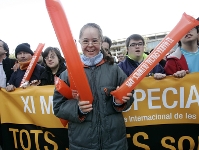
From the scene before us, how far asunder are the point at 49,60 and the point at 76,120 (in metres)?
1.68

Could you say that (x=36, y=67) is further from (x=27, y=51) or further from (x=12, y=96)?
(x=12, y=96)

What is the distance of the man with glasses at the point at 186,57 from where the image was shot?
265 centimetres

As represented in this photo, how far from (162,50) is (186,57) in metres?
0.96

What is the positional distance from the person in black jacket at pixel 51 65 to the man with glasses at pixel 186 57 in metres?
1.56

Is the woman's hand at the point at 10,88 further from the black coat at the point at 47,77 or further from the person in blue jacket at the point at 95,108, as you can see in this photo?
the person in blue jacket at the point at 95,108

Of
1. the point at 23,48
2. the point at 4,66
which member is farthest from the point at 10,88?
the point at 4,66

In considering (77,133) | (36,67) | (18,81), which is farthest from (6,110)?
(77,133)

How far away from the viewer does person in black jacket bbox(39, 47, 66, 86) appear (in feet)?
10.8

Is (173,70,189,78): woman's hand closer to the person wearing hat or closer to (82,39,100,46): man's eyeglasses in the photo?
(82,39,100,46): man's eyeglasses

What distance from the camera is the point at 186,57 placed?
8.88 ft

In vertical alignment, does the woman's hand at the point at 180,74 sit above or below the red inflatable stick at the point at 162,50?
below

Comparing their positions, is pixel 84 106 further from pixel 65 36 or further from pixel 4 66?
pixel 4 66

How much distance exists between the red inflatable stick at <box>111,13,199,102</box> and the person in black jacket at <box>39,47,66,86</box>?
161cm

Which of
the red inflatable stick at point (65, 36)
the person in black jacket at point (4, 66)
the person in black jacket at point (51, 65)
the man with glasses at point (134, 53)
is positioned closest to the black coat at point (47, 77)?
the person in black jacket at point (51, 65)
